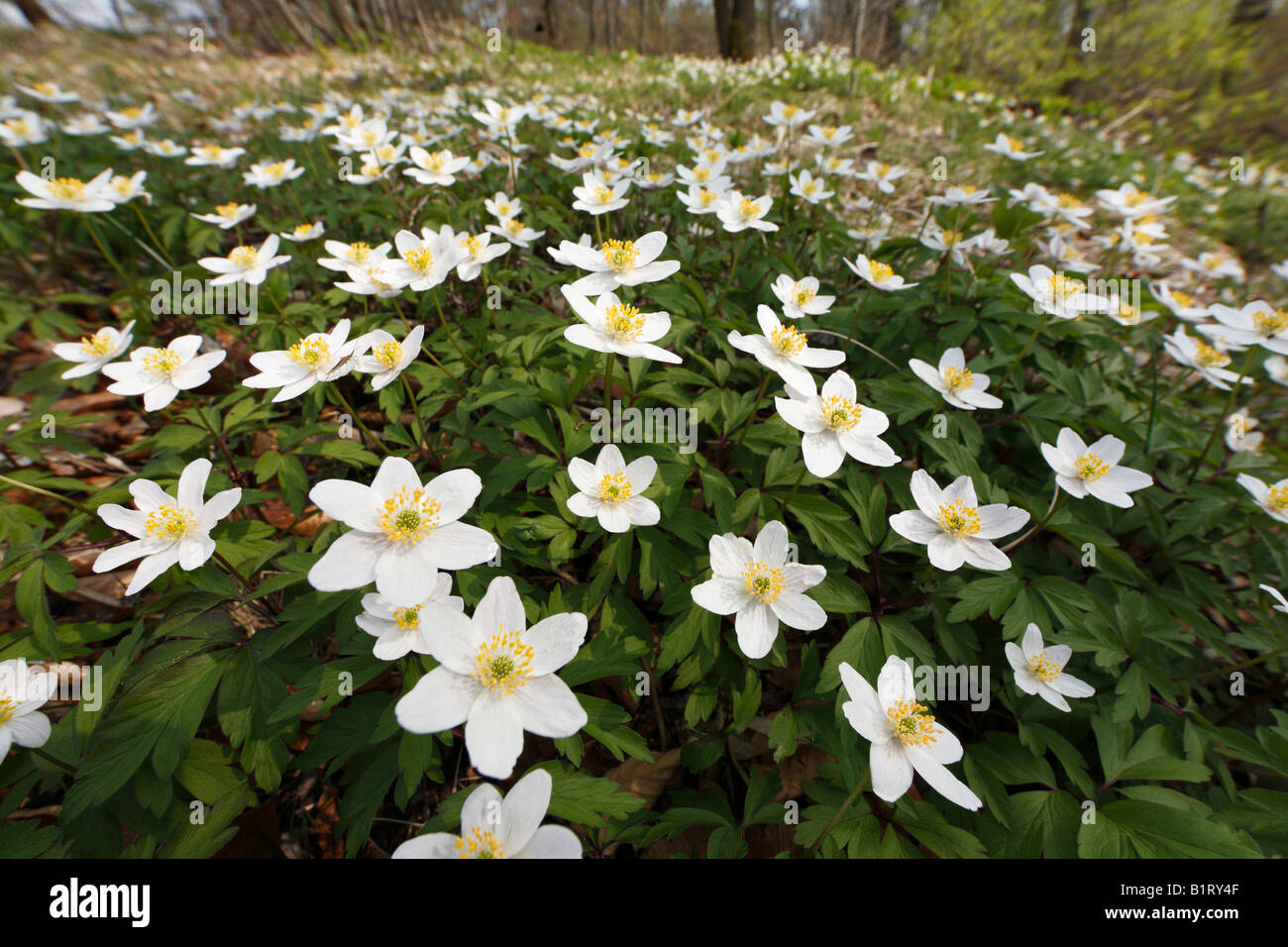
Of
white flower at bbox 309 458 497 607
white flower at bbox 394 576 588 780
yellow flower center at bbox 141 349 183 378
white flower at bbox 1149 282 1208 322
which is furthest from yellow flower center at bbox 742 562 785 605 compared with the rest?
white flower at bbox 1149 282 1208 322

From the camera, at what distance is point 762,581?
5.91 ft

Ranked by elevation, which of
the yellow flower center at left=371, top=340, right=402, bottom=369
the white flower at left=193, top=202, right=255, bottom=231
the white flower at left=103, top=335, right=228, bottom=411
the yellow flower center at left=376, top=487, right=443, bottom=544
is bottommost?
the yellow flower center at left=376, top=487, right=443, bottom=544

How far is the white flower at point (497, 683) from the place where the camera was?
4.55 feet

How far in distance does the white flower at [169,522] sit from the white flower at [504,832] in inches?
47.4

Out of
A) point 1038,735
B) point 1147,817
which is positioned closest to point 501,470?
point 1038,735

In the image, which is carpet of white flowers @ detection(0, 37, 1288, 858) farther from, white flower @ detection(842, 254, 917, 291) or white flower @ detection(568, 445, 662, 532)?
white flower @ detection(842, 254, 917, 291)

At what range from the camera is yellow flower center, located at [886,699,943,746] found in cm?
155

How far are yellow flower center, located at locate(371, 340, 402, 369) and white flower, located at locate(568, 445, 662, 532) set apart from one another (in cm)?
83

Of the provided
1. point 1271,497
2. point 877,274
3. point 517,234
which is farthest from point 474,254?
point 1271,497

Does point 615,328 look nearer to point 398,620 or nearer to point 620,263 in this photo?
point 620,263

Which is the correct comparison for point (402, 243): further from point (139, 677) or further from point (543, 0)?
point (543, 0)

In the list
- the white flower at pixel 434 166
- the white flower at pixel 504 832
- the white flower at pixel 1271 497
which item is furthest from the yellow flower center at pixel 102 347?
the white flower at pixel 1271 497

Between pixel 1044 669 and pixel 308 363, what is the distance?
3004mm
